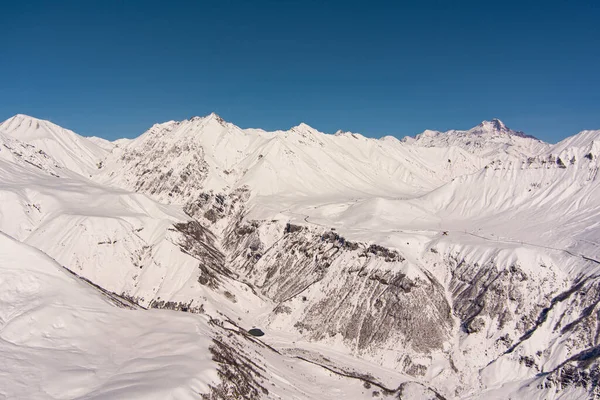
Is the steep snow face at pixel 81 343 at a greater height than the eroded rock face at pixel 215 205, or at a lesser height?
lesser

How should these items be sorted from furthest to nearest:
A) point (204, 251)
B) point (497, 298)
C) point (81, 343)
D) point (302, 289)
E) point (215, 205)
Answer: point (215, 205) → point (204, 251) → point (302, 289) → point (497, 298) → point (81, 343)

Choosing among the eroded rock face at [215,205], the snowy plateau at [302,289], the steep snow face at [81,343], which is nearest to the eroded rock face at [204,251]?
the snowy plateau at [302,289]

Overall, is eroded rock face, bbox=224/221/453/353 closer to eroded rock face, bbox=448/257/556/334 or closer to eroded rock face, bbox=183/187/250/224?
eroded rock face, bbox=448/257/556/334

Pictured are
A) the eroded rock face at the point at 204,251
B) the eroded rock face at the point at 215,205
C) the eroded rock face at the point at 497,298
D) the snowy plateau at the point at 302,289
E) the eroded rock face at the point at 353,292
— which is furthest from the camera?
the eroded rock face at the point at 215,205

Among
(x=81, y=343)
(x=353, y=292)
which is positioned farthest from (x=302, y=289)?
(x=81, y=343)

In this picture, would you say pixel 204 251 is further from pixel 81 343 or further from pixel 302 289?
pixel 81 343

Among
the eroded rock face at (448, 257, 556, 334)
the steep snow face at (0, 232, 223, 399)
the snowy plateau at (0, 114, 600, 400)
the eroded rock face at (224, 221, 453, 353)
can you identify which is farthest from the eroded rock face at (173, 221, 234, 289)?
the steep snow face at (0, 232, 223, 399)

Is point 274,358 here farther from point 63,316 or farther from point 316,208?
point 316,208

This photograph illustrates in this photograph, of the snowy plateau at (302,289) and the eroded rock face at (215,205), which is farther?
the eroded rock face at (215,205)

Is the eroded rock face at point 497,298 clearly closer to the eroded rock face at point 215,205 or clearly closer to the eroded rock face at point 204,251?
the eroded rock face at point 204,251

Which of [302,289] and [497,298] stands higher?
[497,298]
